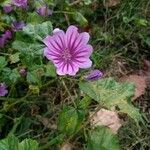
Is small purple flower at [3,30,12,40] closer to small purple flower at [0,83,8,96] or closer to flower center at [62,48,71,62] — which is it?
small purple flower at [0,83,8,96]

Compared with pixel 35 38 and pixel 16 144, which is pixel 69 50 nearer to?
pixel 35 38

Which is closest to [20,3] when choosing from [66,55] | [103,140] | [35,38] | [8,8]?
[8,8]

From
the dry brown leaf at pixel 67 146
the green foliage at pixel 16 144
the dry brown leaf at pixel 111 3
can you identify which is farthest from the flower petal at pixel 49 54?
the dry brown leaf at pixel 111 3

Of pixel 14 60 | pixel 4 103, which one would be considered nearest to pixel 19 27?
pixel 14 60

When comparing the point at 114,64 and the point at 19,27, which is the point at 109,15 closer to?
the point at 114,64

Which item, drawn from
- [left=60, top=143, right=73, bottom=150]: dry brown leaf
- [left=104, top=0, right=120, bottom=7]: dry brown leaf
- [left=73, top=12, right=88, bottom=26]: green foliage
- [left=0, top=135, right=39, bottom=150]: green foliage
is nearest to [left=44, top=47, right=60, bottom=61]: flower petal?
[left=0, top=135, right=39, bottom=150]: green foliage

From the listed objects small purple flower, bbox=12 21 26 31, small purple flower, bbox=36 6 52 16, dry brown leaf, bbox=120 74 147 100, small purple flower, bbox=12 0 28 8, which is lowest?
dry brown leaf, bbox=120 74 147 100
